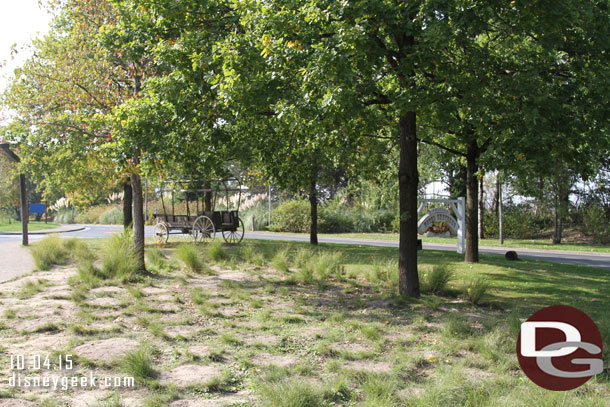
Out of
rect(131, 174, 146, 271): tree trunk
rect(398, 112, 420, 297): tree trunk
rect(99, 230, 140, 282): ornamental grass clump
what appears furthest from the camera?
rect(131, 174, 146, 271): tree trunk

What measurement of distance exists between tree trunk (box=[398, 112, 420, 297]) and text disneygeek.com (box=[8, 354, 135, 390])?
5403 millimetres

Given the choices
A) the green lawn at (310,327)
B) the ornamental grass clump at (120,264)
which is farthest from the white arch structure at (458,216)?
the ornamental grass clump at (120,264)

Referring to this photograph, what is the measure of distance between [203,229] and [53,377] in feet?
46.1

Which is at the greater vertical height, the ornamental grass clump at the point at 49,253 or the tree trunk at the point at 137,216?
the tree trunk at the point at 137,216

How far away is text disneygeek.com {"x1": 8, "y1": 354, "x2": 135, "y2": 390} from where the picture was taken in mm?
4742

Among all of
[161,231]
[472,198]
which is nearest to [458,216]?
[472,198]

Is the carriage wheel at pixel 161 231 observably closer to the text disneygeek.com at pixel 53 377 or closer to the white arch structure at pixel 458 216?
the white arch structure at pixel 458 216

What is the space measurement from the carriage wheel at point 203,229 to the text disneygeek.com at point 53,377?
13.2 m

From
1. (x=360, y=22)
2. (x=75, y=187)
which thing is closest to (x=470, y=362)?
(x=360, y=22)

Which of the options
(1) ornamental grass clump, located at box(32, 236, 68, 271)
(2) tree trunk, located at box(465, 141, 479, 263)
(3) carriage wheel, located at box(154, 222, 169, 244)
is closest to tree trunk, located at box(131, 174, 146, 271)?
(1) ornamental grass clump, located at box(32, 236, 68, 271)

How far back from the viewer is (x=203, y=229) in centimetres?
1891

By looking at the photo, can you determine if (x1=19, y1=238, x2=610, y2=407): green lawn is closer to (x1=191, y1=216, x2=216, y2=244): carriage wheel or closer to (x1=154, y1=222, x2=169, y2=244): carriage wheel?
(x1=191, y1=216, x2=216, y2=244): carriage wheel

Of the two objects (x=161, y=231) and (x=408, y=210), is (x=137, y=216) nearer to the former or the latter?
(x=408, y=210)

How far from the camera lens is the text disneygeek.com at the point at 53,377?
4.74m
